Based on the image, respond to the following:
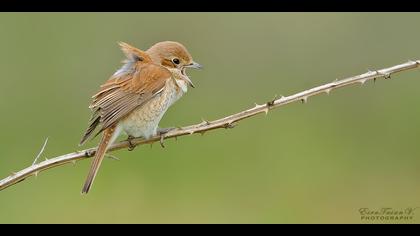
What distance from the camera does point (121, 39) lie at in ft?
31.9

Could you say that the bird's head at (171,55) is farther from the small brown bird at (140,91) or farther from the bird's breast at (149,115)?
the bird's breast at (149,115)

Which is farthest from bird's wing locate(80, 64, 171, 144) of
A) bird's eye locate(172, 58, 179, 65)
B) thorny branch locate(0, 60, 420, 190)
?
thorny branch locate(0, 60, 420, 190)

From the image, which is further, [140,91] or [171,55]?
[171,55]

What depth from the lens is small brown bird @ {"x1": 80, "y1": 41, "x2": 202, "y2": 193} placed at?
542cm

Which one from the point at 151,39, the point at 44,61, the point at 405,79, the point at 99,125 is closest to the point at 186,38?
the point at 151,39

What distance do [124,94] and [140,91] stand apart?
0.15 m

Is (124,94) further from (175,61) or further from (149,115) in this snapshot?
(175,61)

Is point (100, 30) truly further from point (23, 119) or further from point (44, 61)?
point (23, 119)

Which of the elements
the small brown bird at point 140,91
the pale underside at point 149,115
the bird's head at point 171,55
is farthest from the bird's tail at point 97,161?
the bird's head at point 171,55

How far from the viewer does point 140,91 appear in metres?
5.79

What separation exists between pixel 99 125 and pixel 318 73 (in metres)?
4.68

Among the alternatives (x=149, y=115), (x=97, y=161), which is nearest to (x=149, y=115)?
(x=149, y=115)

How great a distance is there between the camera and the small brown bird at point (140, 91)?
5422mm

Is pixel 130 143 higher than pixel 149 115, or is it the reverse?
pixel 149 115
